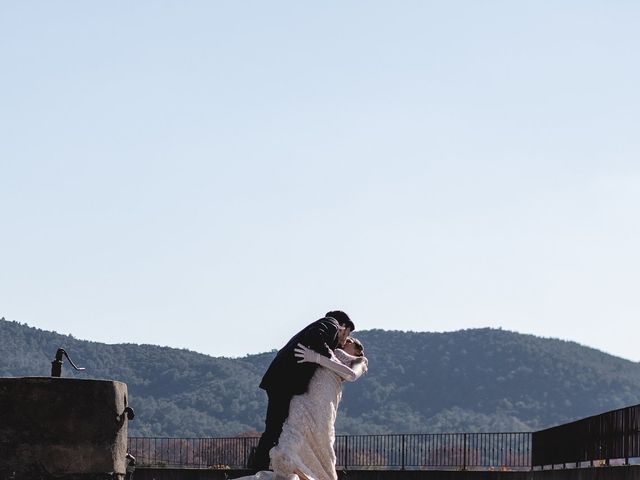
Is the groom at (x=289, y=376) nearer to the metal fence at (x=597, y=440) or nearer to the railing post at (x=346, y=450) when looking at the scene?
the metal fence at (x=597, y=440)

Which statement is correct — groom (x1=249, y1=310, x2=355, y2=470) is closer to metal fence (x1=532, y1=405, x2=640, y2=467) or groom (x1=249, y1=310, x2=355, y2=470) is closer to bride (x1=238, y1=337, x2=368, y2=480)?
bride (x1=238, y1=337, x2=368, y2=480)

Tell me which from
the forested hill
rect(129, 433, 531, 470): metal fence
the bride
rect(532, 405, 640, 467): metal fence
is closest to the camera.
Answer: the bride

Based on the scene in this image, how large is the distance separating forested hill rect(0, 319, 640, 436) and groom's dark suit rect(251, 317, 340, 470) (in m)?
116

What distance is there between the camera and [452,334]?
605ft

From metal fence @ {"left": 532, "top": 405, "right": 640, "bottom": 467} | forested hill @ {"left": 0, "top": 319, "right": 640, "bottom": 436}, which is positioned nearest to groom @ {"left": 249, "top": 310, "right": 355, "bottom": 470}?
metal fence @ {"left": 532, "top": 405, "right": 640, "bottom": 467}

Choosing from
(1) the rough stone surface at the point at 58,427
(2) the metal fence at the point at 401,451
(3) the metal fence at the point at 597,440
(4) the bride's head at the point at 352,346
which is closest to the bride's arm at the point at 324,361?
(4) the bride's head at the point at 352,346

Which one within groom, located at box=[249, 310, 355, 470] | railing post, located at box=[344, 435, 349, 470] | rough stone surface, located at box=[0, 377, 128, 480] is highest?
railing post, located at box=[344, 435, 349, 470]

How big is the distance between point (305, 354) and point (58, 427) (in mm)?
3579

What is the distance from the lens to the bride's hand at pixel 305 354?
14.4 m

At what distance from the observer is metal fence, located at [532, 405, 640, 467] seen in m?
20.8

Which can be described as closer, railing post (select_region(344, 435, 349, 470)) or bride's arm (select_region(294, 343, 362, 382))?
bride's arm (select_region(294, 343, 362, 382))

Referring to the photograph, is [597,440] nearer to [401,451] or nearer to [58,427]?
[401,451]

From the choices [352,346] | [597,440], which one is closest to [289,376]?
[352,346]

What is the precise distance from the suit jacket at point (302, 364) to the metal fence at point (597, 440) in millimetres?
6806
